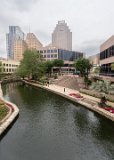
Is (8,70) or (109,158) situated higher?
(8,70)

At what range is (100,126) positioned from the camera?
83.8 feet

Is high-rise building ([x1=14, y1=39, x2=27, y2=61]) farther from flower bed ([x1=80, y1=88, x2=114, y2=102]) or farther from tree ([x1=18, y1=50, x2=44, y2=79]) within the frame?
flower bed ([x1=80, y1=88, x2=114, y2=102])

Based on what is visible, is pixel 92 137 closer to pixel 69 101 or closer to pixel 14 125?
pixel 14 125

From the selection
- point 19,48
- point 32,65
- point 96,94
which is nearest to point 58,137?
point 96,94

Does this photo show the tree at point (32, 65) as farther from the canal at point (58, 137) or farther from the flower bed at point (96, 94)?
the canal at point (58, 137)

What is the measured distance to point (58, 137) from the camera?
71.1ft

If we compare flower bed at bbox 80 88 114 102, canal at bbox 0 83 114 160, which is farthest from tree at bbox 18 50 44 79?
canal at bbox 0 83 114 160

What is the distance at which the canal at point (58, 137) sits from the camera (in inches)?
690

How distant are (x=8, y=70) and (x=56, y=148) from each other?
11507cm

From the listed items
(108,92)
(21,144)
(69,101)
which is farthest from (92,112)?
(21,144)

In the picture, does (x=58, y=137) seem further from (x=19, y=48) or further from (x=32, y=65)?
(x=19, y=48)

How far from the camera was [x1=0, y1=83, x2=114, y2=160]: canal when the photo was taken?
17514mm

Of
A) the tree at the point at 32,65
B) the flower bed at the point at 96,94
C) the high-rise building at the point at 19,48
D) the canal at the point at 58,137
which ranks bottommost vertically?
the canal at the point at 58,137

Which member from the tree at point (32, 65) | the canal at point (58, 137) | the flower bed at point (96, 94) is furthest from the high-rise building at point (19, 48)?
the canal at point (58, 137)
